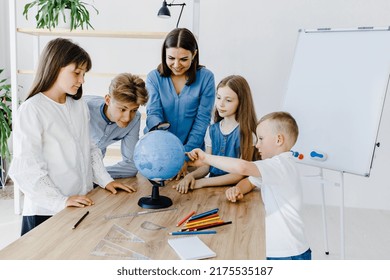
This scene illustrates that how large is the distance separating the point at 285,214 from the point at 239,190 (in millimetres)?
232

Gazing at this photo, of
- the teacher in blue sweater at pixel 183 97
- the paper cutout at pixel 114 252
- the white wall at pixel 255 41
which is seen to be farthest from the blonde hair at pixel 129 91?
the white wall at pixel 255 41

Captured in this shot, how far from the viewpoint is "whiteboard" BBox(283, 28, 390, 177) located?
2.60 m

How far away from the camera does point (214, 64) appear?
14.1 ft

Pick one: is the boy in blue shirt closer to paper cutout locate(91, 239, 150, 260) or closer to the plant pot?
paper cutout locate(91, 239, 150, 260)

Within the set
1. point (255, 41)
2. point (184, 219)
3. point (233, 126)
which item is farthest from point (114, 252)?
point (255, 41)

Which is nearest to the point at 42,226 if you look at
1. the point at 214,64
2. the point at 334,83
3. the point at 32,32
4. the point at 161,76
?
the point at 161,76

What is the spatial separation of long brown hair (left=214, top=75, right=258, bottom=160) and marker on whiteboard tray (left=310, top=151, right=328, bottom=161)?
3.22ft

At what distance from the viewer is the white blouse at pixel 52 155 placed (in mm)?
1469

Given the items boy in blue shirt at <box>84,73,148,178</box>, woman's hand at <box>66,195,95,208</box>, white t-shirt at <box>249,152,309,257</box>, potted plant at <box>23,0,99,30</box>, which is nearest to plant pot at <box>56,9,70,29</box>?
potted plant at <box>23,0,99,30</box>

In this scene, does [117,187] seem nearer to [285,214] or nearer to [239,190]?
[239,190]
